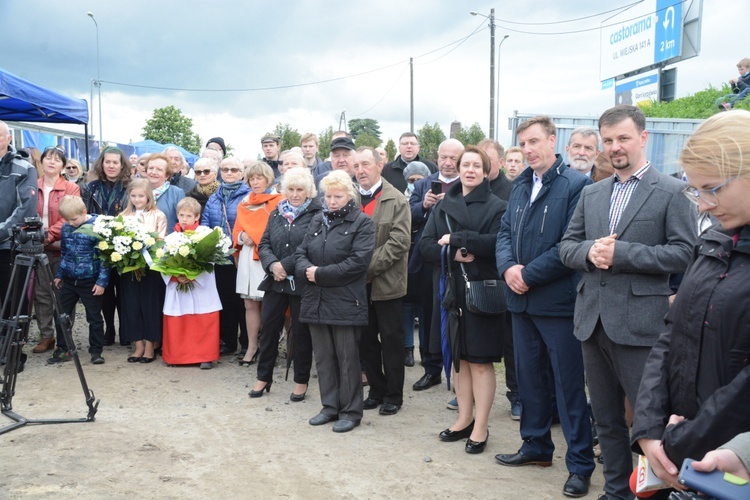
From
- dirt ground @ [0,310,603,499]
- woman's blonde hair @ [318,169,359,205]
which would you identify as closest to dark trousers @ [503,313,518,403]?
dirt ground @ [0,310,603,499]

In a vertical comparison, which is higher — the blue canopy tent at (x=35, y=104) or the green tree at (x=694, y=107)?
the green tree at (x=694, y=107)

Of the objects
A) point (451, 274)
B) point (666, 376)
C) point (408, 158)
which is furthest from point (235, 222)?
point (666, 376)

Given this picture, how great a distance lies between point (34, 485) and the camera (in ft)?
13.1

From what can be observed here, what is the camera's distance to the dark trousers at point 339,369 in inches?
207

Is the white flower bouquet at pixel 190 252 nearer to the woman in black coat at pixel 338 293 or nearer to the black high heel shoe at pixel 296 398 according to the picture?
the woman in black coat at pixel 338 293

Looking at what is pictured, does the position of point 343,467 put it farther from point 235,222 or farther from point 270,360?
point 235,222

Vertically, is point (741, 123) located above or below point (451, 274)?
above

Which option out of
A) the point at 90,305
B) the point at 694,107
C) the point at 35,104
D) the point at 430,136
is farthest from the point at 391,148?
the point at 90,305

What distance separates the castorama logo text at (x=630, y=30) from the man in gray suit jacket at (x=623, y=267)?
2564 centimetres

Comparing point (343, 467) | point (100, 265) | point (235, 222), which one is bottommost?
point (343, 467)

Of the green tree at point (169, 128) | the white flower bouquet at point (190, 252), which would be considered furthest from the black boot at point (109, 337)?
the green tree at point (169, 128)

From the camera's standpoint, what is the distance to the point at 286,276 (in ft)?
18.8

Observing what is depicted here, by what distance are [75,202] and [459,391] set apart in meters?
4.52

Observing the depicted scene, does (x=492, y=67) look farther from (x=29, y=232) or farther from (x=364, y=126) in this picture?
(x=364, y=126)
